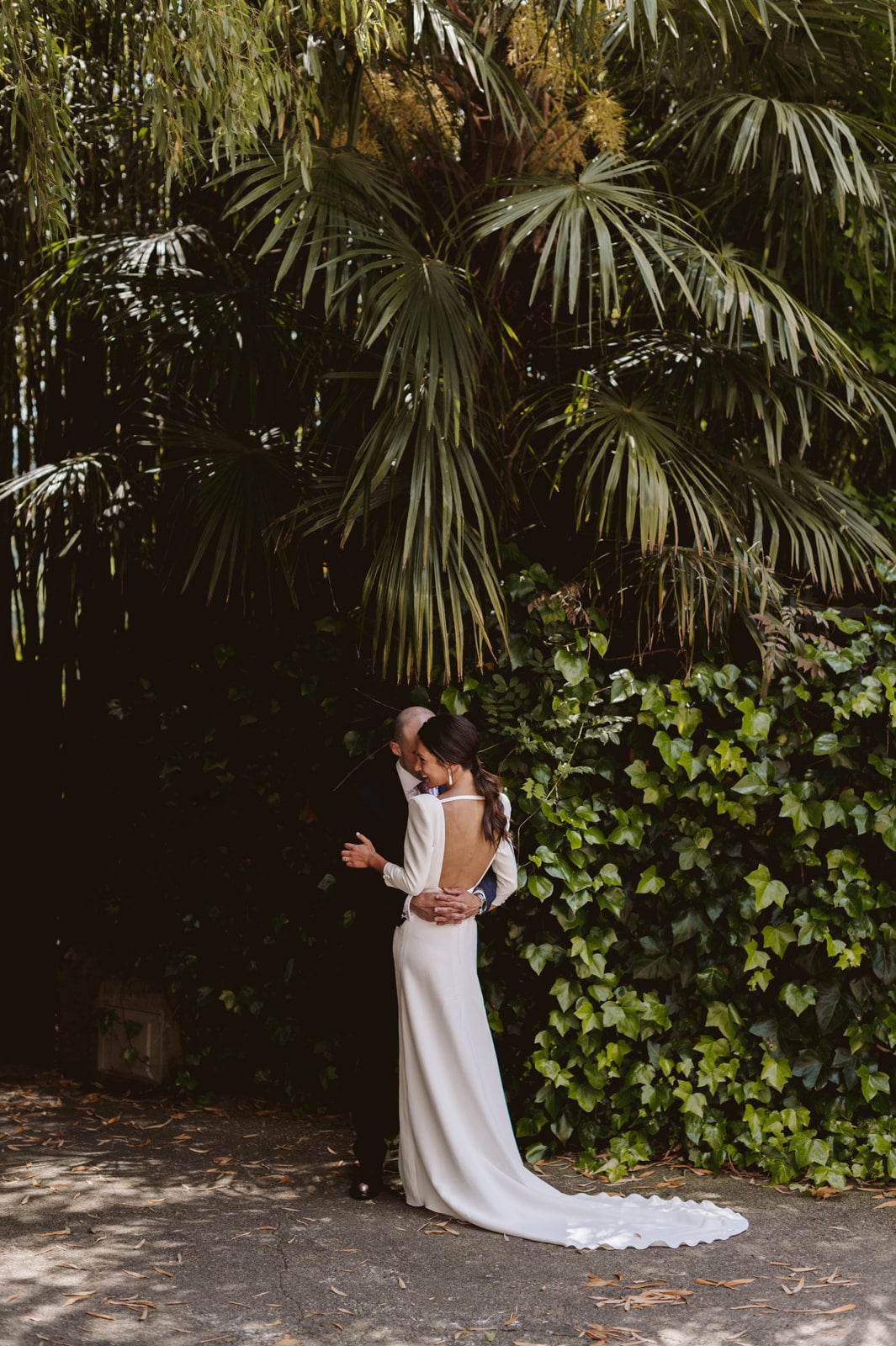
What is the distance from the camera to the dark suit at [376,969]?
183 inches

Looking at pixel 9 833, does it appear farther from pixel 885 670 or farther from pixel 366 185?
pixel 885 670

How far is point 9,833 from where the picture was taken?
680 cm

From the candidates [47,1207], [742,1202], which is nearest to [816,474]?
[742,1202]

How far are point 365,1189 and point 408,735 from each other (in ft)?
5.30

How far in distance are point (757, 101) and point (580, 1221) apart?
162 inches

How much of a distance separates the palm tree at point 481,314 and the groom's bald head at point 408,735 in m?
0.22

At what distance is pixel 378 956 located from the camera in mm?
4738

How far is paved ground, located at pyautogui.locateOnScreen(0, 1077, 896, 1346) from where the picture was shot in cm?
355

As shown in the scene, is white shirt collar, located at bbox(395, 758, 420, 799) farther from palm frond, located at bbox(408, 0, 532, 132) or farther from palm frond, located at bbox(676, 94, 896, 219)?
palm frond, located at bbox(676, 94, 896, 219)

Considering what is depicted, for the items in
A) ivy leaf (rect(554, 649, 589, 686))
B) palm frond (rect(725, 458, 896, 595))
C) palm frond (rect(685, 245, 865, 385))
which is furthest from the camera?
palm frond (rect(725, 458, 896, 595))

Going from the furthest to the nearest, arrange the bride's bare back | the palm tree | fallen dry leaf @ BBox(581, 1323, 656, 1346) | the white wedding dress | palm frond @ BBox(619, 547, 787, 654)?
palm frond @ BBox(619, 547, 787, 654) → the palm tree → the bride's bare back → the white wedding dress → fallen dry leaf @ BBox(581, 1323, 656, 1346)

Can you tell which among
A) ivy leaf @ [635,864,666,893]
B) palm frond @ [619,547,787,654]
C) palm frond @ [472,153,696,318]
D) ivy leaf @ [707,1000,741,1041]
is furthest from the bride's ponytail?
palm frond @ [472,153,696,318]

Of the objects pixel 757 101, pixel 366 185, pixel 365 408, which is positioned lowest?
pixel 365 408

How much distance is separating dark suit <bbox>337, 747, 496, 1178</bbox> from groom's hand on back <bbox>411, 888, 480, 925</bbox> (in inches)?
7.0
